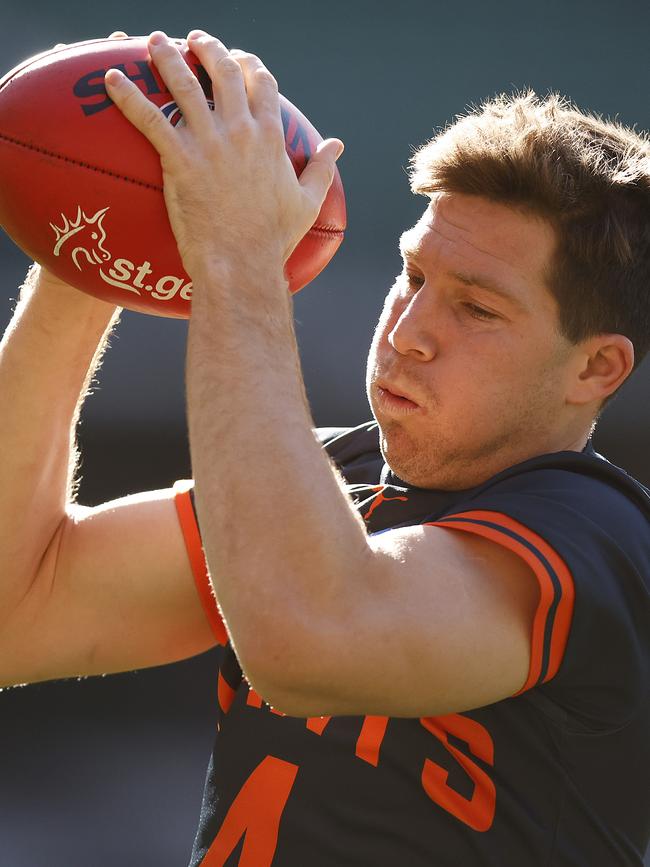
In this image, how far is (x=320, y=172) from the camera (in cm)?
131

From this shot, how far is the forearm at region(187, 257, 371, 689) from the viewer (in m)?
1.04

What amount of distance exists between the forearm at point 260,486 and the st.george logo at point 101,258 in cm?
18

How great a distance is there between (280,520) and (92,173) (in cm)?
49

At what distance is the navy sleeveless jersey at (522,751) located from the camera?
3.93ft

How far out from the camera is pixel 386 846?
132 cm

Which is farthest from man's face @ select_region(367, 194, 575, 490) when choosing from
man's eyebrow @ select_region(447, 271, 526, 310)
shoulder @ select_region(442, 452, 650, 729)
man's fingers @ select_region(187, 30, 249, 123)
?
man's fingers @ select_region(187, 30, 249, 123)

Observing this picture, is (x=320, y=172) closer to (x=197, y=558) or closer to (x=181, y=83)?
(x=181, y=83)

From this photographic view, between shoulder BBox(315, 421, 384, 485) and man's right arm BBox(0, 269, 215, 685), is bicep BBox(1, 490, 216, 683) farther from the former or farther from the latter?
shoulder BBox(315, 421, 384, 485)

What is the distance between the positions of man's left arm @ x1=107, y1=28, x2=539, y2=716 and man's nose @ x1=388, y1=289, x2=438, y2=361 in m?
0.23

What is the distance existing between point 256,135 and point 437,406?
1.36ft

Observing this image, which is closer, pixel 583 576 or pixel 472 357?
pixel 583 576

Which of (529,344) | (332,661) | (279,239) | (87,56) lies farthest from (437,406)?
(87,56)

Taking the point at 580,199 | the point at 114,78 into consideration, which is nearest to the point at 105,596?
the point at 114,78

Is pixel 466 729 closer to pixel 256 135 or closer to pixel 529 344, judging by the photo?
pixel 529 344
